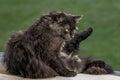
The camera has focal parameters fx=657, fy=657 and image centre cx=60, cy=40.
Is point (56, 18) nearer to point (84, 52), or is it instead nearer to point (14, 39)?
point (14, 39)

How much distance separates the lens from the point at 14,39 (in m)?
6.30

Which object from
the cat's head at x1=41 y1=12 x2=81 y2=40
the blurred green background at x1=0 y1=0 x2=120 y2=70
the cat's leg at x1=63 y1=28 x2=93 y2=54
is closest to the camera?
the cat's head at x1=41 y1=12 x2=81 y2=40

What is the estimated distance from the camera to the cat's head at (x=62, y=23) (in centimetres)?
614

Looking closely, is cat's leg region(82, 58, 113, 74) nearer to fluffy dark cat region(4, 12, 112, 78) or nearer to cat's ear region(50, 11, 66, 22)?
fluffy dark cat region(4, 12, 112, 78)

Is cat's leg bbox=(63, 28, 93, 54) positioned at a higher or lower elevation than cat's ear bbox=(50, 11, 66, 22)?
lower

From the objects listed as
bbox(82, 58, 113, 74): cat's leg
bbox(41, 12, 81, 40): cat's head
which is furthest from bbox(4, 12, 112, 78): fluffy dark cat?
bbox(82, 58, 113, 74): cat's leg

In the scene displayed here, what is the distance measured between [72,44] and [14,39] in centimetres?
57

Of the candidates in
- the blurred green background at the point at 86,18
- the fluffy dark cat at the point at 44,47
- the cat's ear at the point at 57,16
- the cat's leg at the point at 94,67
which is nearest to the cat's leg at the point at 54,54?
the fluffy dark cat at the point at 44,47

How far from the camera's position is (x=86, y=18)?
618 inches

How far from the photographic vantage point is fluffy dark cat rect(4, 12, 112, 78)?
615 cm

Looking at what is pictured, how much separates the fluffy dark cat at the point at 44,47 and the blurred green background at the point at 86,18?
541cm

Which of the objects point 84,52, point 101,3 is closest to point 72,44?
point 84,52

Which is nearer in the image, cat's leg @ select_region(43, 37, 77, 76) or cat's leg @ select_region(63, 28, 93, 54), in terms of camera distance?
cat's leg @ select_region(43, 37, 77, 76)

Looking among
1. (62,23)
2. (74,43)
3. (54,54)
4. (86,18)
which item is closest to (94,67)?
(74,43)
